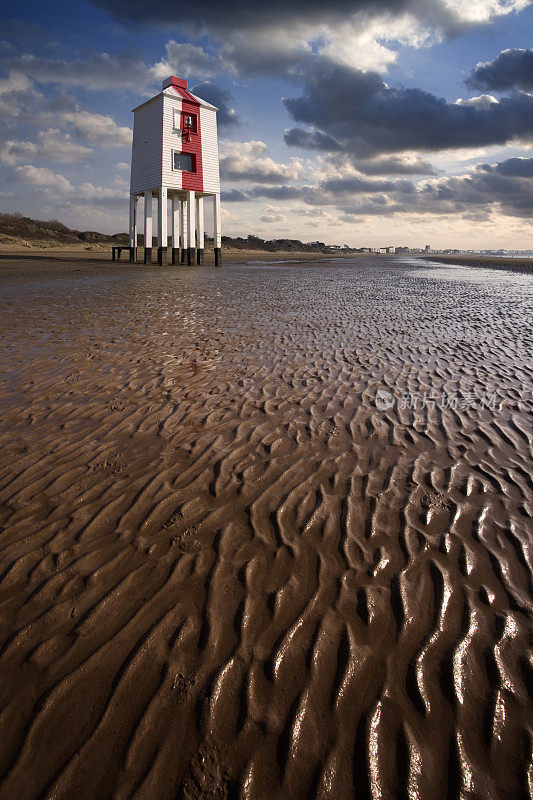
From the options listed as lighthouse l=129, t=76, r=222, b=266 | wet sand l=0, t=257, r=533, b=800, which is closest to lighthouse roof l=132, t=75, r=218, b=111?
lighthouse l=129, t=76, r=222, b=266

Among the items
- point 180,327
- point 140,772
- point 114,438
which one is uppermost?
point 180,327

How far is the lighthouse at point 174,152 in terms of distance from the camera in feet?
109

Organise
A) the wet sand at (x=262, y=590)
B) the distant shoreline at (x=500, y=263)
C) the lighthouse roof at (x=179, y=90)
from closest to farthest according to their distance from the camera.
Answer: the wet sand at (x=262, y=590), the lighthouse roof at (x=179, y=90), the distant shoreline at (x=500, y=263)

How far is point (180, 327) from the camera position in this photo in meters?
12.4

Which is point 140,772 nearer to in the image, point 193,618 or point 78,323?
point 193,618

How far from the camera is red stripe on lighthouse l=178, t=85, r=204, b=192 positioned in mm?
33688

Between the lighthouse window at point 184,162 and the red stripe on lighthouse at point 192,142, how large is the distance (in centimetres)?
52

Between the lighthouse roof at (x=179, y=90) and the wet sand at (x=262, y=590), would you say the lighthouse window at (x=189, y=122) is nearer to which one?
the lighthouse roof at (x=179, y=90)

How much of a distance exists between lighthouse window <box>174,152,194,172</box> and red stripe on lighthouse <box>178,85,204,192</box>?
0.52m

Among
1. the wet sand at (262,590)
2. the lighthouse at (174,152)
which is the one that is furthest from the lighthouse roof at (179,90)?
the wet sand at (262,590)

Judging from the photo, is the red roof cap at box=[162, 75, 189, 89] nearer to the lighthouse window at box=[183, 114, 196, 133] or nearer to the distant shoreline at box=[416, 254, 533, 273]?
the lighthouse window at box=[183, 114, 196, 133]

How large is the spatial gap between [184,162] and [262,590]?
3829 cm

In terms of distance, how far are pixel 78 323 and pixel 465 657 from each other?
39.4ft

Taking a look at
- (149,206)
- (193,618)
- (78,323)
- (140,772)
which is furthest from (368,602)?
(149,206)
